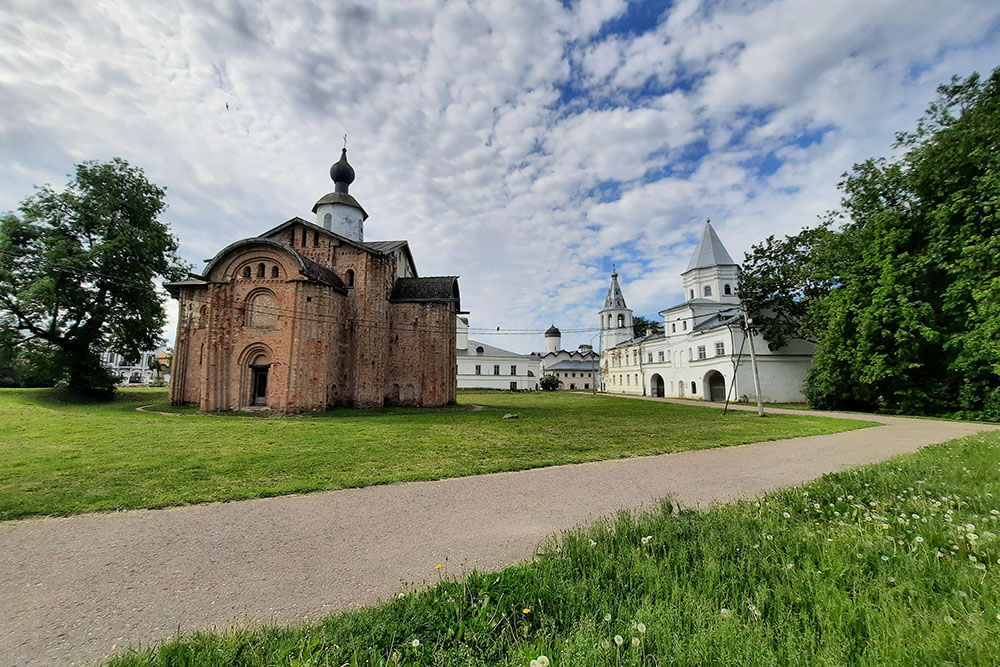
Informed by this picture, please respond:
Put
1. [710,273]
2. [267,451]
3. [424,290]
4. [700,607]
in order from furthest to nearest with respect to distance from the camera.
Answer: [710,273] → [424,290] → [267,451] → [700,607]

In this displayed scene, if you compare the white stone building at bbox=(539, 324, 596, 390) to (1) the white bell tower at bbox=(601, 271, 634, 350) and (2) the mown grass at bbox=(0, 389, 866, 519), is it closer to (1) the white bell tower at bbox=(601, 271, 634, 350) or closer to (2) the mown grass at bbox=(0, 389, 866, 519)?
(1) the white bell tower at bbox=(601, 271, 634, 350)

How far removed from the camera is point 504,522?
5.25m

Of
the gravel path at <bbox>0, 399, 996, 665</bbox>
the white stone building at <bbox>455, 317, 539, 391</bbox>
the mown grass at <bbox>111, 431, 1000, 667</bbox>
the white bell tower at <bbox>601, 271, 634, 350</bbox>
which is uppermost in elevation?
the white bell tower at <bbox>601, 271, 634, 350</bbox>

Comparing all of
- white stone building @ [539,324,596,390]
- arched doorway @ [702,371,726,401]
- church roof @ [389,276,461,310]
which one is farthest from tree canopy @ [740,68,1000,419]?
white stone building @ [539,324,596,390]

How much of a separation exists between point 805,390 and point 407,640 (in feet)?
112

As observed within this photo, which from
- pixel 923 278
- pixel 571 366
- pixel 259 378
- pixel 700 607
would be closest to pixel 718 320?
pixel 923 278

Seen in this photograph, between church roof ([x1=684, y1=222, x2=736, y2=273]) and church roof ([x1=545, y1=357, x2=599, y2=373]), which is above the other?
church roof ([x1=684, y1=222, x2=736, y2=273])

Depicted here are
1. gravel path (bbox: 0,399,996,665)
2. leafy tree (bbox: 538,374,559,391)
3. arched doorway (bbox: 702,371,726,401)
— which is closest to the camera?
gravel path (bbox: 0,399,996,665)

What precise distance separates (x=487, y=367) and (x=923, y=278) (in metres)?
49.8

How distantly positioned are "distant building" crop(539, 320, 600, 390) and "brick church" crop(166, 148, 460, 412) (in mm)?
53335

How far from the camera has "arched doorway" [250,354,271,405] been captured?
22.0 m

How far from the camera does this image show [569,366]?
3211 inches

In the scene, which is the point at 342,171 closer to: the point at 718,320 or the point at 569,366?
the point at 718,320

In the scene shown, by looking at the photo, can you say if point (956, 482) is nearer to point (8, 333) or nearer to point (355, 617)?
point (355, 617)
